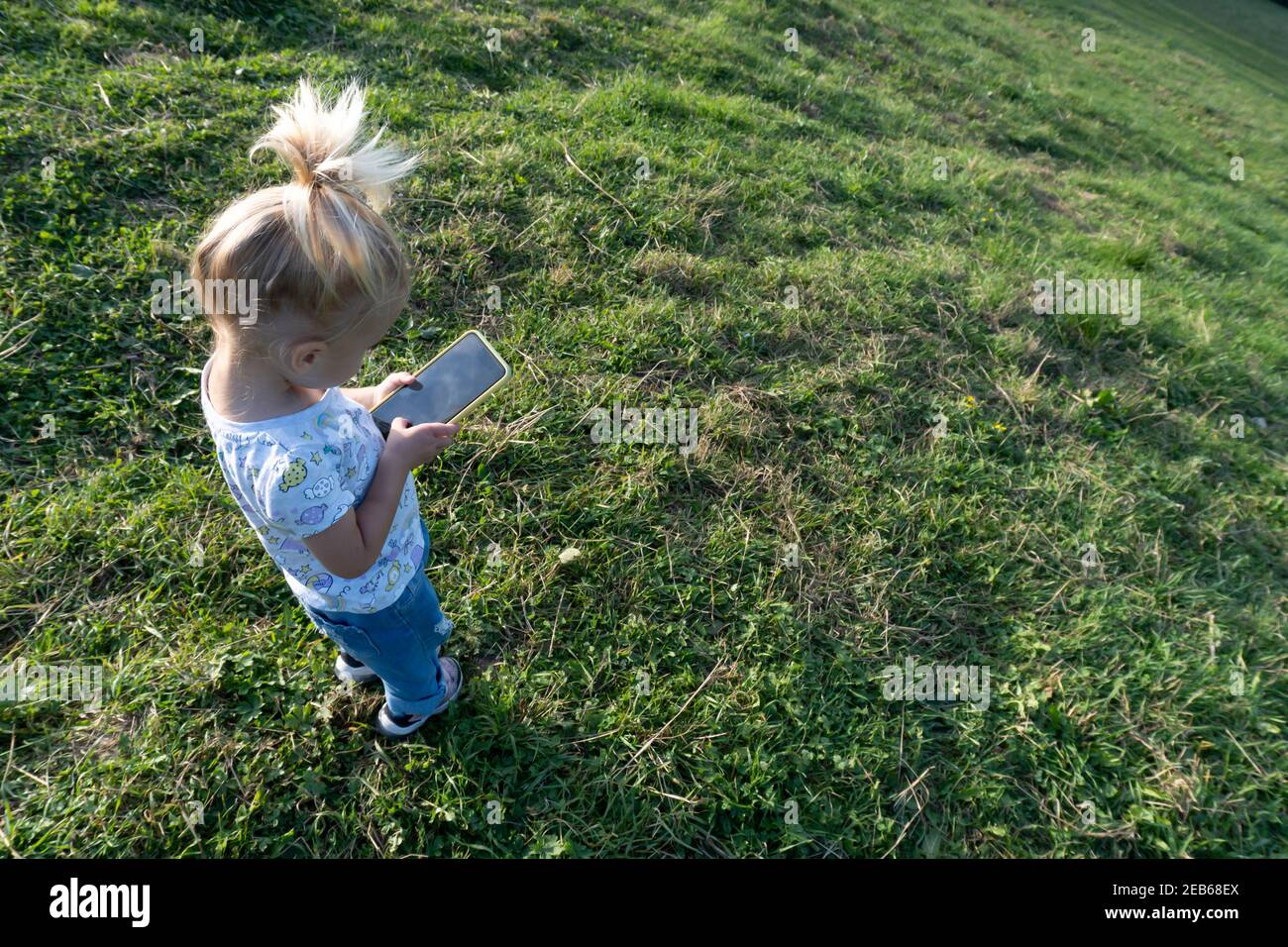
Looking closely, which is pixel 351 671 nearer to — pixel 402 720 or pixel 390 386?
pixel 402 720

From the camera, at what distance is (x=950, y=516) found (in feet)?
11.2

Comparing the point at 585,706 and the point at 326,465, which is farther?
the point at 585,706

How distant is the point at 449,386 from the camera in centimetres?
229

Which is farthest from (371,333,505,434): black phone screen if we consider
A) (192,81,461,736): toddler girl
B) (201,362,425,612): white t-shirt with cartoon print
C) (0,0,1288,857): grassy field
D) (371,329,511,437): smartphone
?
(0,0,1288,857): grassy field

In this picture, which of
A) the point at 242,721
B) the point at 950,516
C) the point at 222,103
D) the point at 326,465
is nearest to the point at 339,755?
the point at 242,721

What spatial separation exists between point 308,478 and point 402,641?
0.71 m

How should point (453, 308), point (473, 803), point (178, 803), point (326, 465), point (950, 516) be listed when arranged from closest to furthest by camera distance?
point (326, 465)
point (178, 803)
point (473, 803)
point (950, 516)
point (453, 308)

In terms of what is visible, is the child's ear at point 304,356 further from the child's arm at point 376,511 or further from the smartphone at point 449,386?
the smartphone at point 449,386

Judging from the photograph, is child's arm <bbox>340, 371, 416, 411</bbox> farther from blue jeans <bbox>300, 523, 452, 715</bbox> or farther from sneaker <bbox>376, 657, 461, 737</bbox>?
sneaker <bbox>376, 657, 461, 737</bbox>

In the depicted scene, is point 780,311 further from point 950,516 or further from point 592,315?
point 950,516

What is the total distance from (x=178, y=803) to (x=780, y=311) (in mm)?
3784

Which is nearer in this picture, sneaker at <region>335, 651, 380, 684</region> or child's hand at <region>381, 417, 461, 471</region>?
child's hand at <region>381, 417, 461, 471</region>

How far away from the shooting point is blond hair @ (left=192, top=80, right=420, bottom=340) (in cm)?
145

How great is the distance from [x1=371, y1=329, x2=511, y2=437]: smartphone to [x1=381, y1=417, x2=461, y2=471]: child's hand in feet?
1.10
